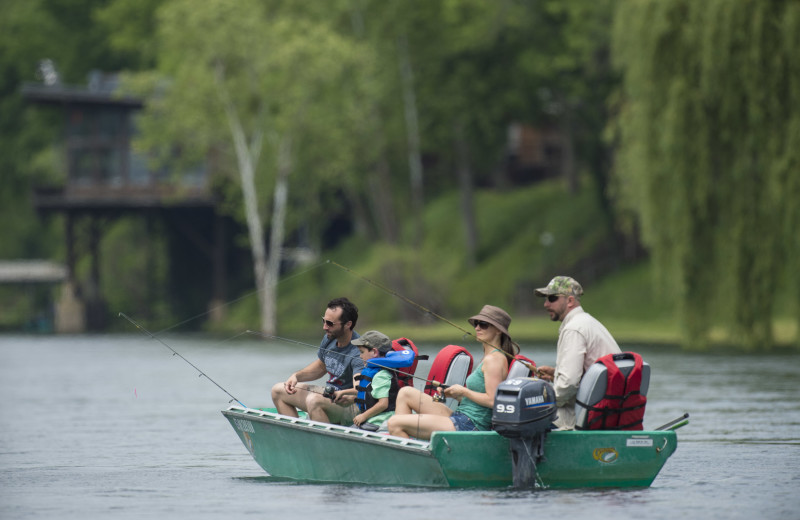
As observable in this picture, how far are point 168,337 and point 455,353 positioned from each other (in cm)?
3927

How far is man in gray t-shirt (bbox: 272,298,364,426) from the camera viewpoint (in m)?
14.3

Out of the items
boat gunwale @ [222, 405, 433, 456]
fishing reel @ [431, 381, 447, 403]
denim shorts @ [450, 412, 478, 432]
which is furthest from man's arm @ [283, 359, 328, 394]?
denim shorts @ [450, 412, 478, 432]

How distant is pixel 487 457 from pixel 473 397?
0.54 meters

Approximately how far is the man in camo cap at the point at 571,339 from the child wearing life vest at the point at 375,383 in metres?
1.43

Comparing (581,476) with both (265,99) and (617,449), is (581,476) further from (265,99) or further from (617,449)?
(265,99)

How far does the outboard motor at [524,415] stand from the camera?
1263cm

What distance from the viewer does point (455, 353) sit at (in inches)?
552

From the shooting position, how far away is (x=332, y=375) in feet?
48.1

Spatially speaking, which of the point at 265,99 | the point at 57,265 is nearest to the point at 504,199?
the point at 265,99

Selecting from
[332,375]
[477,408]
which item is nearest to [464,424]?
[477,408]

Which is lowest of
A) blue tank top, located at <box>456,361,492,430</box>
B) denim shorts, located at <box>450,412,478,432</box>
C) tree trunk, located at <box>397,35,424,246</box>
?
denim shorts, located at <box>450,412,478,432</box>

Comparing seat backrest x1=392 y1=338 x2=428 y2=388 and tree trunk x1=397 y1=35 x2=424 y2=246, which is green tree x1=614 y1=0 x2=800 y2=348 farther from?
tree trunk x1=397 y1=35 x2=424 y2=246

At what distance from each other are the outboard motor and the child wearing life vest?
1.32 meters

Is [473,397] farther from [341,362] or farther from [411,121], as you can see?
[411,121]
